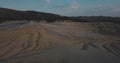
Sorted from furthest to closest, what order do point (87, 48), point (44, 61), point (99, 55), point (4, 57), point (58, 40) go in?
point (58, 40) < point (87, 48) < point (99, 55) < point (4, 57) < point (44, 61)

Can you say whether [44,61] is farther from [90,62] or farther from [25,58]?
[90,62]

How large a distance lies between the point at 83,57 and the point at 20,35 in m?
2.96

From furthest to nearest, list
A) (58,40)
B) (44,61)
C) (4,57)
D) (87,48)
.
→ (58,40)
(87,48)
(4,57)
(44,61)

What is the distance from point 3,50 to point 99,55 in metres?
2.41

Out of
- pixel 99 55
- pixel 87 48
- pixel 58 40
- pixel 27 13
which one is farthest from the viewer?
pixel 27 13

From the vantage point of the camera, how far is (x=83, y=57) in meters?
5.33

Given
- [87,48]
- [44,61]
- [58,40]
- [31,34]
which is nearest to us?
[44,61]

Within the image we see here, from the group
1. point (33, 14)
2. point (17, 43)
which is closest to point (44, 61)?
point (17, 43)

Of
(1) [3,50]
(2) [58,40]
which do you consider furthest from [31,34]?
(1) [3,50]

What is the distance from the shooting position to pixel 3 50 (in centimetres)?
586

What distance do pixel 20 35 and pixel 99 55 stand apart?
3.02 metres

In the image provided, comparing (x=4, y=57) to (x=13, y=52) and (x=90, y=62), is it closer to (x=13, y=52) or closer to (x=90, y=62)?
(x=13, y=52)

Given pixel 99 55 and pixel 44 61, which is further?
pixel 99 55

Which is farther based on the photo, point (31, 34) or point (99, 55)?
point (31, 34)
